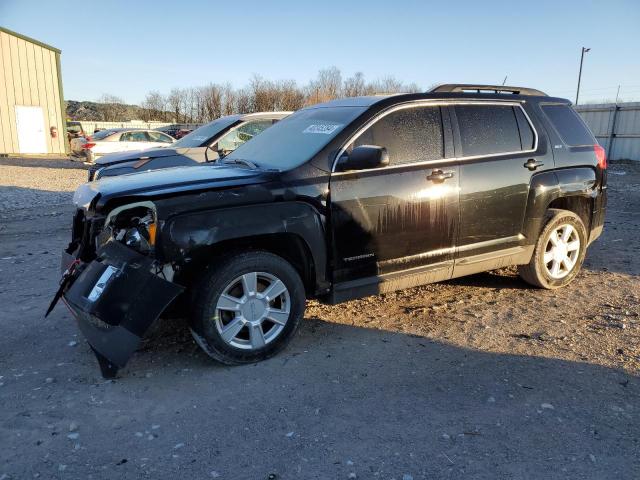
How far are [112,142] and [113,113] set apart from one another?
49.9m

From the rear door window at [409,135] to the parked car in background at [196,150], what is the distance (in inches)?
153

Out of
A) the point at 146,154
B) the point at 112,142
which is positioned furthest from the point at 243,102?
the point at 146,154

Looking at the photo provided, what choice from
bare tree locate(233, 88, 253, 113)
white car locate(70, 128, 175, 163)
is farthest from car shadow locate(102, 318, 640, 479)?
bare tree locate(233, 88, 253, 113)

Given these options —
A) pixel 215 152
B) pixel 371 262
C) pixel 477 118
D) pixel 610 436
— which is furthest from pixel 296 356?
pixel 215 152

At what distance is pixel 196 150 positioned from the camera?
820cm

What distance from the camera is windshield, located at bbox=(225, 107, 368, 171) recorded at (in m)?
4.02

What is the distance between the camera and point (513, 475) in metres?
2.46

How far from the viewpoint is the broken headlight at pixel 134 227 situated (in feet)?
10.8

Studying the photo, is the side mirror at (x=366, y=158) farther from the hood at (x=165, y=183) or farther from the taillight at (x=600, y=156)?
the taillight at (x=600, y=156)

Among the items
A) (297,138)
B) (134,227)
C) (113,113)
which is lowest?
(134,227)

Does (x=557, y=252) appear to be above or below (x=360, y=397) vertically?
above

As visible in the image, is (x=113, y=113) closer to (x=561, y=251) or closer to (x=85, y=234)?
(x=85, y=234)

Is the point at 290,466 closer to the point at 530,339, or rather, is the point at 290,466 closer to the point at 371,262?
the point at 371,262

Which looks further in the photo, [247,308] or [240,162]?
[240,162]
